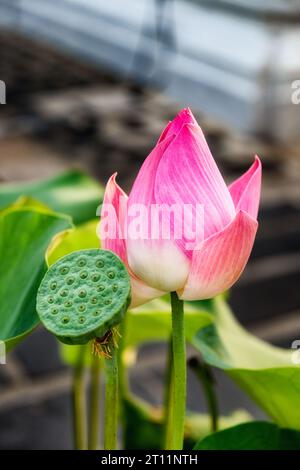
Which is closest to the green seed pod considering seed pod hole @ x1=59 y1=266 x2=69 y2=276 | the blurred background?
seed pod hole @ x1=59 y1=266 x2=69 y2=276

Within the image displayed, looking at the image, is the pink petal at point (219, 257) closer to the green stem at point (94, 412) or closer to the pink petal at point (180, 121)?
the pink petal at point (180, 121)

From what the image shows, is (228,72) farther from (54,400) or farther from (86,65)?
(54,400)

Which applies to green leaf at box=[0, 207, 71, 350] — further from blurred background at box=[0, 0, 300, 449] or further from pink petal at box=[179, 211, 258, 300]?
blurred background at box=[0, 0, 300, 449]

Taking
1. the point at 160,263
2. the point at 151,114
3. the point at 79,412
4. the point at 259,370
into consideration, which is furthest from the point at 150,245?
the point at 151,114

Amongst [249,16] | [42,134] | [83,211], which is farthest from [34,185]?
[249,16]

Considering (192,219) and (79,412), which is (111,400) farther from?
(79,412)

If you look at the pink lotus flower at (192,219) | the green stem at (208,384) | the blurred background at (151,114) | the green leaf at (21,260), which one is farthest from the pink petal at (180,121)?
the blurred background at (151,114)
